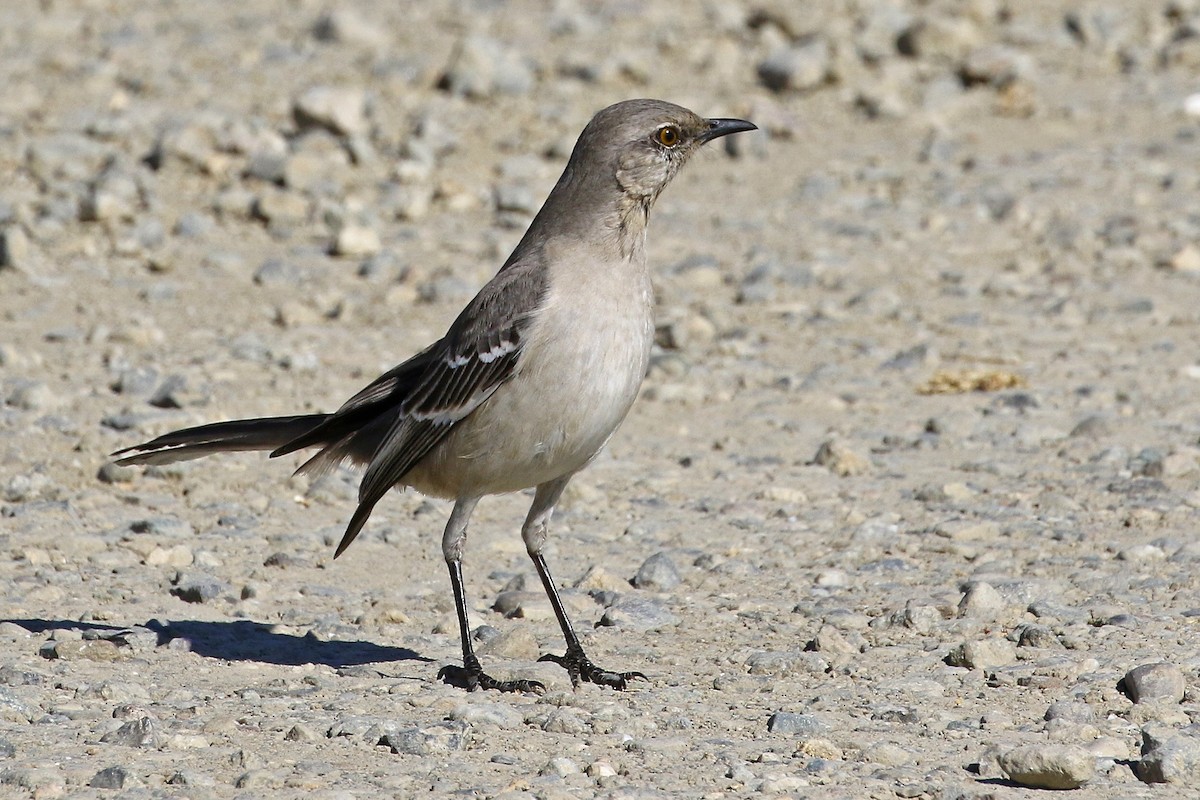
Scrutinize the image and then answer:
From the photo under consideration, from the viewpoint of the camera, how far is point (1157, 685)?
18.4 ft

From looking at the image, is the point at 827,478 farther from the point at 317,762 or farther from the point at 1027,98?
the point at 1027,98

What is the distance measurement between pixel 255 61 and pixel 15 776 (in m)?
11.1

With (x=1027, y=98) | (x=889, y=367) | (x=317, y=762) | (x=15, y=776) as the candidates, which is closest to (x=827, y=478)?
(x=889, y=367)

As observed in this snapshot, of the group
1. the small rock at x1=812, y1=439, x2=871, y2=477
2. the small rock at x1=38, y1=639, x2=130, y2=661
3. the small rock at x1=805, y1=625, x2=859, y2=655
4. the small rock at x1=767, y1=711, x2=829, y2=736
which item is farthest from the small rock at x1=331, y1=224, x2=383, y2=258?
the small rock at x1=767, y1=711, x2=829, y2=736

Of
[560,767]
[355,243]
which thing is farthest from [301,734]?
[355,243]

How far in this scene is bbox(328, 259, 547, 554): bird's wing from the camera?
6270mm

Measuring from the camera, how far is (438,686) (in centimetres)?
604

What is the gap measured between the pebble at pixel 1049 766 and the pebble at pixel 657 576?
2.39 metres

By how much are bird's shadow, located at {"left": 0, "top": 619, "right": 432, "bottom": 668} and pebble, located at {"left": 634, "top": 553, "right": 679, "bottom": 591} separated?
3.62ft

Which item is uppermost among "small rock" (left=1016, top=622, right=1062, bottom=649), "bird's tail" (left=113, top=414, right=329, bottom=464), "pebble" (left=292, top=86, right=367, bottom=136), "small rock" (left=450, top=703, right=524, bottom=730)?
"pebble" (left=292, top=86, right=367, bottom=136)

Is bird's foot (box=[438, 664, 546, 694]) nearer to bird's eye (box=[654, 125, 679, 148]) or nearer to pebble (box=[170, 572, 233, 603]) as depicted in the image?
pebble (box=[170, 572, 233, 603])

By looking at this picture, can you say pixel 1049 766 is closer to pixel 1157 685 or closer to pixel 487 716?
pixel 1157 685

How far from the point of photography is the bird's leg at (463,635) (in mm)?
6090

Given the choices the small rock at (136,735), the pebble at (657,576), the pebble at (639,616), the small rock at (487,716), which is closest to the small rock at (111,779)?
the small rock at (136,735)
